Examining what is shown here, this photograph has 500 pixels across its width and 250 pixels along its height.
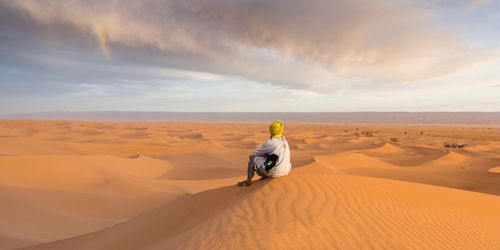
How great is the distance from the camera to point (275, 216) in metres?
4.98

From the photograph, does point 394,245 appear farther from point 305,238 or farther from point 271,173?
point 271,173

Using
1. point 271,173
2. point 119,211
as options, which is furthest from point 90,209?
point 271,173

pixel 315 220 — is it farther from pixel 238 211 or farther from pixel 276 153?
pixel 276 153

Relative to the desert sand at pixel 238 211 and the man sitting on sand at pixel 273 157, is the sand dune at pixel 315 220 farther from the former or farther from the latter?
the man sitting on sand at pixel 273 157

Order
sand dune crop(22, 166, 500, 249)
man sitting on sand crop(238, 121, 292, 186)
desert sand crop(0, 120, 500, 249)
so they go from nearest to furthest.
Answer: sand dune crop(22, 166, 500, 249) → desert sand crop(0, 120, 500, 249) → man sitting on sand crop(238, 121, 292, 186)

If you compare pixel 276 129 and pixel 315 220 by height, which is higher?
pixel 276 129

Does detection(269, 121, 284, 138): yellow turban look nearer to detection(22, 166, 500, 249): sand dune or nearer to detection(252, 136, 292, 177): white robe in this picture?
detection(252, 136, 292, 177): white robe

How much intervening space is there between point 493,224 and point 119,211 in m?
8.29

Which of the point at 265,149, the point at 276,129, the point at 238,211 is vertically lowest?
the point at 238,211

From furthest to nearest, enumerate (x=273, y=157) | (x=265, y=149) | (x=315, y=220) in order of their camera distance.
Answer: (x=265, y=149) → (x=273, y=157) → (x=315, y=220)

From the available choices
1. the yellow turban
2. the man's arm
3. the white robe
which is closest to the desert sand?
the white robe

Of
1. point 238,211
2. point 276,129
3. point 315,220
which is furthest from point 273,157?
point 315,220

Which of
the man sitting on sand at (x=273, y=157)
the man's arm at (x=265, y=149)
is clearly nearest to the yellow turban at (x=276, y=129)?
the man sitting on sand at (x=273, y=157)

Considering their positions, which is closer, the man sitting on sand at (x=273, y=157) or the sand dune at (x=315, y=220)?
the sand dune at (x=315, y=220)
